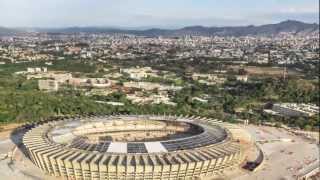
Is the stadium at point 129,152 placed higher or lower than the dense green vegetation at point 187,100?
higher

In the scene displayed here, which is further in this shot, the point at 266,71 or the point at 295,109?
the point at 266,71

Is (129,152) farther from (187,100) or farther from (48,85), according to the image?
(48,85)

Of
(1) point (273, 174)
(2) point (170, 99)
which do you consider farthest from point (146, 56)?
(1) point (273, 174)

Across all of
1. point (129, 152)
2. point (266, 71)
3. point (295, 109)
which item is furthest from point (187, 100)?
point (266, 71)

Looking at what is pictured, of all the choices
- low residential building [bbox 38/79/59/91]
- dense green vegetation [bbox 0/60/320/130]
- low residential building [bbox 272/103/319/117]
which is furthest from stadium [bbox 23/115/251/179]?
low residential building [bbox 38/79/59/91]

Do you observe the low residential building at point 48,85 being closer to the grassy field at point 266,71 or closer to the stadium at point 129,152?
the stadium at point 129,152

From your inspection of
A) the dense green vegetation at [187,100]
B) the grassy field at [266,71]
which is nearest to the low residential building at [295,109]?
the dense green vegetation at [187,100]

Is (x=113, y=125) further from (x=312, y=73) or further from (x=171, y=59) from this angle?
(x=171, y=59)

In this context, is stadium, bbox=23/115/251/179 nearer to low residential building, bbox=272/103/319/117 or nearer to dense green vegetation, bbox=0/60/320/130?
dense green vegetation, bbox=0/60/320/130
